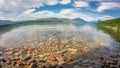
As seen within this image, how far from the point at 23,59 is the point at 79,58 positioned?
5.56 m

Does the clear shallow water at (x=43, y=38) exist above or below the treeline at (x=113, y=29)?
above

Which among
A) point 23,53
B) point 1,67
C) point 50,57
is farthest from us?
point 23,53

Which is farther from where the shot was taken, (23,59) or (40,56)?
(40,56)

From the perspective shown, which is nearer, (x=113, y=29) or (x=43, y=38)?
(x=43, y=38)

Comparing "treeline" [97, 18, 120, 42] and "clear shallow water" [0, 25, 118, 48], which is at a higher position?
"clear shallow water" [0, 25, 118, 48]

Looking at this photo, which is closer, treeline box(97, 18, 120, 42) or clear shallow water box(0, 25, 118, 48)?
clear shallow water box(0, 25, 118, 48)

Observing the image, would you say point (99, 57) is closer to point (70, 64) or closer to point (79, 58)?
point (79, 58)

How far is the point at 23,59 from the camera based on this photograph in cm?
1888

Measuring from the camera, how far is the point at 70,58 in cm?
1991

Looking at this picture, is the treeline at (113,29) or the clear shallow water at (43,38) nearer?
the clear shallow water at (43,38)

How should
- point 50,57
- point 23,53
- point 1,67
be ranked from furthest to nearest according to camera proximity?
point 23,53
point 50,57
point 1,67

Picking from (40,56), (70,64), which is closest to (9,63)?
(40,56)

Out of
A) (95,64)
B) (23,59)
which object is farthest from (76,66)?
(23,59)

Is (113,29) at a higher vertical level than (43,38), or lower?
lower
